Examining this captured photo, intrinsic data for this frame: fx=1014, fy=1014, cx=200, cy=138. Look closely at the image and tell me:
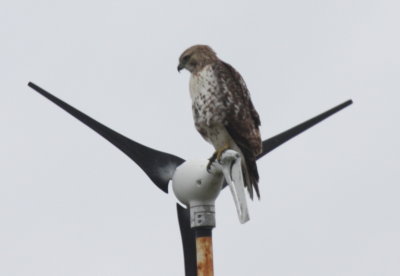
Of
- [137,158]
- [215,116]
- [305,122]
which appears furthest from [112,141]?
[305,122]

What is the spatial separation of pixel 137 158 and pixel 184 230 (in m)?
0.78

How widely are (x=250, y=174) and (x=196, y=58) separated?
157 centimetres

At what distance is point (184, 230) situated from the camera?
924 cm

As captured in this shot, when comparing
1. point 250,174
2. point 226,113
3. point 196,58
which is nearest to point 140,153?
point 226,113

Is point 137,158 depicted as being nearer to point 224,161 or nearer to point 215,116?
point 215,116

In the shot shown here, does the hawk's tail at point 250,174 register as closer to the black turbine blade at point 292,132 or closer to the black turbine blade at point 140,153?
the black turbine blade at point 292,132

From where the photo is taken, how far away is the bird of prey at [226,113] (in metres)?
8.86

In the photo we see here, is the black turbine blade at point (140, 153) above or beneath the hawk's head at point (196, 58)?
beneath

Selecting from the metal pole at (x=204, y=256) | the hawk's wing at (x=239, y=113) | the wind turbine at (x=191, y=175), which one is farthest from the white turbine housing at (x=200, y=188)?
the hawk's wing at (x=239, y=113)

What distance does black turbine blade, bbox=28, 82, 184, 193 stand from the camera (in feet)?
28.5

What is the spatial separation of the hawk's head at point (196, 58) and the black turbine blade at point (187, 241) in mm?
1349

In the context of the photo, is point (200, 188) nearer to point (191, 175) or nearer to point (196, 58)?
point (191, 175)

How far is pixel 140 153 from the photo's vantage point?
30.2 feet

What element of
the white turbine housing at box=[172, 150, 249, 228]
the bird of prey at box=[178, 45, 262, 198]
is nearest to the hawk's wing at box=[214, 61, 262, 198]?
the bird of prey at box=[178, 45, 262, 198]
